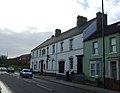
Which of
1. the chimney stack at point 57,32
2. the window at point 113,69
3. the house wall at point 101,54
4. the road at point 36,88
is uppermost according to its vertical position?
the chimney stack at point 57,32

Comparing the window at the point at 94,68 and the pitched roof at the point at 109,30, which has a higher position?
the pitched roof at the point at 109,30

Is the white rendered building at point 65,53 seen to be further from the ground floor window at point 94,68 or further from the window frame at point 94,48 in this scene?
the ground floor window at point 94,68

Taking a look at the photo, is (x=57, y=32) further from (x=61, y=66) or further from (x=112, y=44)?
(x=112, y=44)

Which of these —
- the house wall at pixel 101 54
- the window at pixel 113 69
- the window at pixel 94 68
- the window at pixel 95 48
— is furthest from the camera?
the window at pixel 95 48

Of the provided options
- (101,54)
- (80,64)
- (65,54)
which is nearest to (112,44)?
(101,54)

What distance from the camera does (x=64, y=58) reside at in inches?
1780

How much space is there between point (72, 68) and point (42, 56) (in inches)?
720

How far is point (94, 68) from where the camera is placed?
34.0 m

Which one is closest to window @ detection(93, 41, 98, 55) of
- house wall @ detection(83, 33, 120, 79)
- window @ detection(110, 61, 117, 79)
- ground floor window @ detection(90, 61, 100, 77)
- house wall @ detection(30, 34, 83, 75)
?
house wall @ detection(83, 33, 120, 79)

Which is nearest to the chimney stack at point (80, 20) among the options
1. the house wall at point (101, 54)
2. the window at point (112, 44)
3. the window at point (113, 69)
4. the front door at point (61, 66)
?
the front door at point (61, 66)

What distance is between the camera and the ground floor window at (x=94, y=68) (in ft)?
109

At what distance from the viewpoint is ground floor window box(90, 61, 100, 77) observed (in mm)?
33156

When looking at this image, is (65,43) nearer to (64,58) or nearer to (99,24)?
(64,58)

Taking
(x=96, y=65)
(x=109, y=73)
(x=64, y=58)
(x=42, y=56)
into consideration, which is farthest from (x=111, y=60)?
(x=42, y=56)
